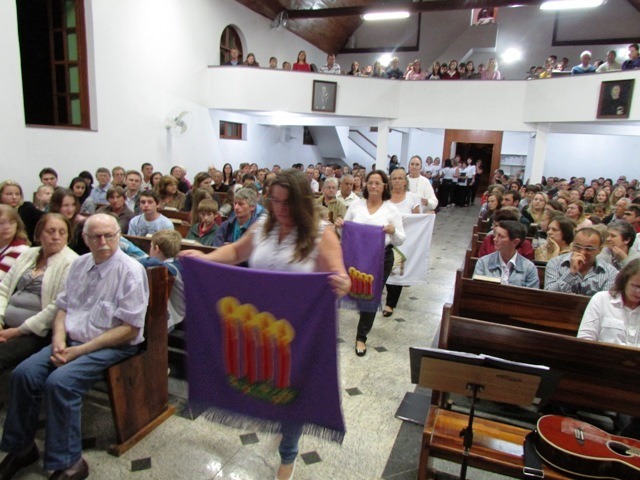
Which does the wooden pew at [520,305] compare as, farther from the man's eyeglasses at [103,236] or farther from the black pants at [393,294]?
the man's eyeglasses at [103,236]

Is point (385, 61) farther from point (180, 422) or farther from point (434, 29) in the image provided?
point (180, 422)

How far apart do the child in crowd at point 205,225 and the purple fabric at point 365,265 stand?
4.05ft

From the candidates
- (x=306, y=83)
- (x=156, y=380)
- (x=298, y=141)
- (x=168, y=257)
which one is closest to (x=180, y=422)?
(x=156, y=380)

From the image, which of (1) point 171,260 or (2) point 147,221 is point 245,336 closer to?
(1) point 171,260

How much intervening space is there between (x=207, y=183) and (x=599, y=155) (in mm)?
15850

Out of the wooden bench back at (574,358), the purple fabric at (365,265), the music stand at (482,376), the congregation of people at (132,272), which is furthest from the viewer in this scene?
the purple fabric at (365,265)

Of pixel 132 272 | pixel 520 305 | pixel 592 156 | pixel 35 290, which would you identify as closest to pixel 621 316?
pixel 520 305

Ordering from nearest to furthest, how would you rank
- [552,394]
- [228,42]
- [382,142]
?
[552,394] → [228,42] → [382,142]

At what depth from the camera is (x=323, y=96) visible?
1212 centimetres

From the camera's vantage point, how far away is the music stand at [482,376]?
1.80m

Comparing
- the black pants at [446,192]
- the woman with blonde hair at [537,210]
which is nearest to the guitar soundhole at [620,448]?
the woman with blonde hair at [537,210]

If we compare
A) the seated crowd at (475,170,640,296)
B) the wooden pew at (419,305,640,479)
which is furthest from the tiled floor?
the seated crowd at (475,170,640,296)

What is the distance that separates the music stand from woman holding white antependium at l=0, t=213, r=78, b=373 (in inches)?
85.5

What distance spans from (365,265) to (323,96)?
945 centimetres
